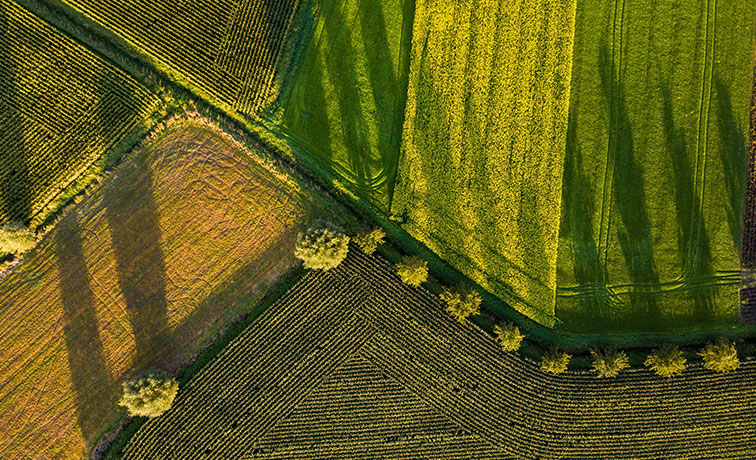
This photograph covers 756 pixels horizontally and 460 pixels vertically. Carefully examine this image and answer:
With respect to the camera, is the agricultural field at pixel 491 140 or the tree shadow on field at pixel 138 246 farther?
the tree shadow on field at pixel 138 246

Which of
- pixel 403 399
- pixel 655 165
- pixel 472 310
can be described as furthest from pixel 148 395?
pixel 655 165

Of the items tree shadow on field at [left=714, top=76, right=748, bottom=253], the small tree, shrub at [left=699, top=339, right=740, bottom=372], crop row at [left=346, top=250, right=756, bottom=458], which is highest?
tree shadow on field at [left=714, top=76, right=748, bottom=253]

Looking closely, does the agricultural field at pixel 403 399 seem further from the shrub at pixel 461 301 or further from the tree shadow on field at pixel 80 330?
the tree shadow on field at pixel 80 330

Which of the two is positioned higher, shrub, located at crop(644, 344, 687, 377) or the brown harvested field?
shrub, located at crop(644, 344, 687, 377)

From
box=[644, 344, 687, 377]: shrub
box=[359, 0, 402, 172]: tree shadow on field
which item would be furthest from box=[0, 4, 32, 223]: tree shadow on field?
box=[644, 344, 687, 377]: shrub

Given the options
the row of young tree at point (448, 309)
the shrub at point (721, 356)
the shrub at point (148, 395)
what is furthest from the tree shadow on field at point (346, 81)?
the shrub at point (721, 356)

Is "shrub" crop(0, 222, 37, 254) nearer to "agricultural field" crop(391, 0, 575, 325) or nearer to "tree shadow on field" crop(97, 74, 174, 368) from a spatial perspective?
"tree shadow on field" crop(97, 74, 174, 368)

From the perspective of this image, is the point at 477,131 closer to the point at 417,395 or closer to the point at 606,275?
the point at 606,275
